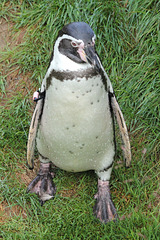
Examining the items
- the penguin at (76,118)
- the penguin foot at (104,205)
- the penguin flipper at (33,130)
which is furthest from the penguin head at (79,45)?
the penguin foot at (104,205)

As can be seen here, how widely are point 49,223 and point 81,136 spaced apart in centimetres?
73

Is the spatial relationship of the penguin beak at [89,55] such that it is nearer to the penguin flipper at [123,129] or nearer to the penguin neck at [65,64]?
the penguin neck at [65,64]

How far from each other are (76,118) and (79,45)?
50 cm

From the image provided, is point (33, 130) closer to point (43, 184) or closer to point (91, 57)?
point (43, 184)

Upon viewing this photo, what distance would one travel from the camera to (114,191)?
3.54 meters

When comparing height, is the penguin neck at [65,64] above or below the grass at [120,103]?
above

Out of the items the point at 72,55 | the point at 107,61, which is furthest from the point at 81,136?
the point at 107,61

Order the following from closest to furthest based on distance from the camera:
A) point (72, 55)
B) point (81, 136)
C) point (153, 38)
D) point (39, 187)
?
point (72, 55) → point (81, 136) → point (39, 187) → point (153, 38)

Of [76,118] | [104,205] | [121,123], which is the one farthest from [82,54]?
[104,205]

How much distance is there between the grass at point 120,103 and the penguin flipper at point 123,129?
208mm

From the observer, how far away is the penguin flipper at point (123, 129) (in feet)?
10.3

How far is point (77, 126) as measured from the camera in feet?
9.59

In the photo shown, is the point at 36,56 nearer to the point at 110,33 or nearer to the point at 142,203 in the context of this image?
the point at 110,33

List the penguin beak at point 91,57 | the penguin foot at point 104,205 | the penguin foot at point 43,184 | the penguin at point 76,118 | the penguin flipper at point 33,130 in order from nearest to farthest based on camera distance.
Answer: the penguin beak at point 91,57 → the penguin at point 76,118 → the penguin flipper at point 33,130 → the penguin foot at point 104,205 → the penguin foot at point 43,184
